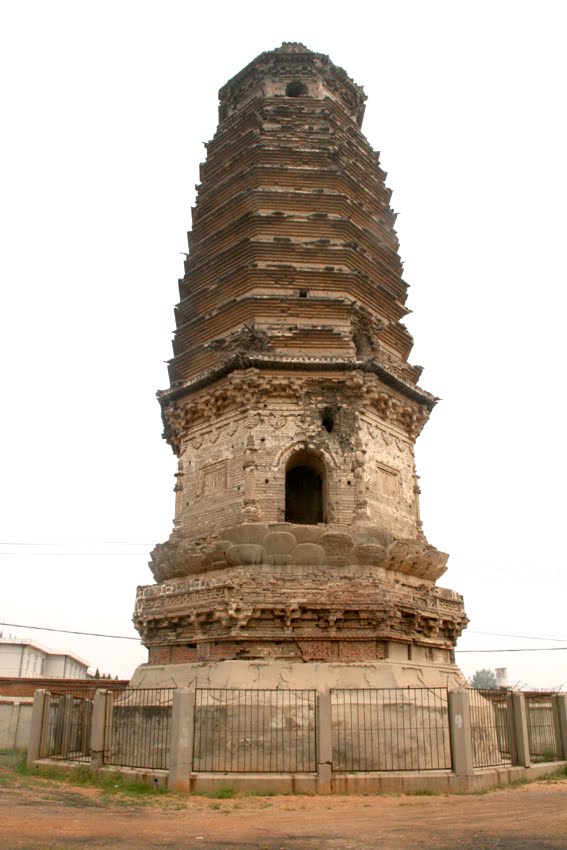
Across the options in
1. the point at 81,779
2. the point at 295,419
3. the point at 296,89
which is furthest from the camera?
the point at 296,89

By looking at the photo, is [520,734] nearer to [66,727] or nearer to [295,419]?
[295,419]

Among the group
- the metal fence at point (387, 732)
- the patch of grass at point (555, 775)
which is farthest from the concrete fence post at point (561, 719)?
the metal fence at point (387, 732)

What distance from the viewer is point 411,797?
11977 millimetres

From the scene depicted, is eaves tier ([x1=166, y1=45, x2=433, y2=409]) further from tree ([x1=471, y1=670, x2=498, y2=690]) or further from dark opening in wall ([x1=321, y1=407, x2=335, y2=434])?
tree ([x1=471, y1=670, x2=498, y2=690])

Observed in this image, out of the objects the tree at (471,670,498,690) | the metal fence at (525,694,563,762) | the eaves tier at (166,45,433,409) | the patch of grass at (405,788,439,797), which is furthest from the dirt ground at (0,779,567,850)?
the tree at (471,670,498,690)

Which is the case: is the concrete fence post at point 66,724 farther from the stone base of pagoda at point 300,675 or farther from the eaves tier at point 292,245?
the eaves tier at point 292,245

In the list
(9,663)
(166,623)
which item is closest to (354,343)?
(166,623)

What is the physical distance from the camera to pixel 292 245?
18.2 meters

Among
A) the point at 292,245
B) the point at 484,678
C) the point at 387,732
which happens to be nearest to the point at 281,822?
the point at 387,732

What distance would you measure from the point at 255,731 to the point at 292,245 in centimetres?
1095

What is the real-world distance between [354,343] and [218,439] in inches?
153

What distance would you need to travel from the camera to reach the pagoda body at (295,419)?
14.5m

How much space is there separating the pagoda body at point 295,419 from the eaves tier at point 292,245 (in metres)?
0.05

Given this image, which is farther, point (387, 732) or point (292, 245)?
point (292, 245)
